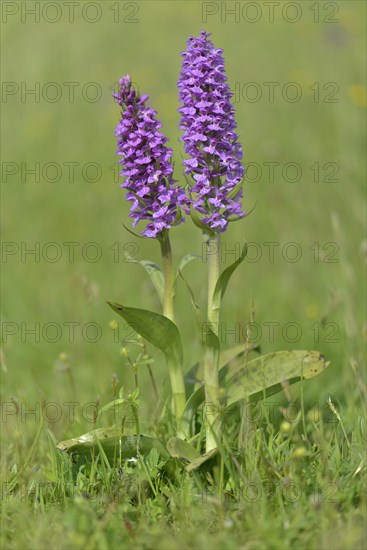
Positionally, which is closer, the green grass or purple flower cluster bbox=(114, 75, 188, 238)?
the green grass

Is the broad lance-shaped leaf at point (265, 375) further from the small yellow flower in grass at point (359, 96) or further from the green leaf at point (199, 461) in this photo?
the small yellow flower in grass at point (359, 96)

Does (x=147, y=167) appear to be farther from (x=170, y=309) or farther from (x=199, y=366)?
(x=199, y=366)

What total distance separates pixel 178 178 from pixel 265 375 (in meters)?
4.31

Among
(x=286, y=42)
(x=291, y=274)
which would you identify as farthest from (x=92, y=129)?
(x=291, y=274)

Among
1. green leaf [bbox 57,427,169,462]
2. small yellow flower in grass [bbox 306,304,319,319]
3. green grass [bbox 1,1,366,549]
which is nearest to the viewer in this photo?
green grass [bbox 1,1,366,549]

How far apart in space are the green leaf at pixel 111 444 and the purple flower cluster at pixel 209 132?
0.88 metres

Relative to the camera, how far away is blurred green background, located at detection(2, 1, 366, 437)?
189 inches

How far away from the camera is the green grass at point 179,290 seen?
2691 millimetres

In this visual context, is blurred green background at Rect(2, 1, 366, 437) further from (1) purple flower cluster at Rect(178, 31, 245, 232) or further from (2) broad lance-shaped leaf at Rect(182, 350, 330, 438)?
(1) purple flower cluster at Rect(178, 31, 245, 232)

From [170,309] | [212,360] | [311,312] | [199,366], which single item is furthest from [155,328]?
[311,312]

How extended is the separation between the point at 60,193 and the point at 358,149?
2812 millimetres

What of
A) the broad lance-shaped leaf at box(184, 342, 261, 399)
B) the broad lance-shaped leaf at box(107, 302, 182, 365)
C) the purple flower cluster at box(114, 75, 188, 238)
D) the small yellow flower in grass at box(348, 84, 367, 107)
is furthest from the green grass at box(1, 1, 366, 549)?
the purple flower cluster at box(114, 75, 188, 238)

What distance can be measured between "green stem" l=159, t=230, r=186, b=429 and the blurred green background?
1.81 feet

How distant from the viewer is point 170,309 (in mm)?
3035
